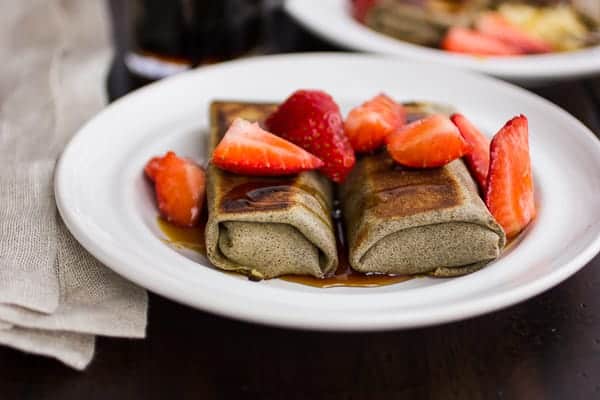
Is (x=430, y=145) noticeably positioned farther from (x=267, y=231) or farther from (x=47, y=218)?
(x=47, y=218)

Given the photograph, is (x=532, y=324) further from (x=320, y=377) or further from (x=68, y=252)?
(x=68, y=252)

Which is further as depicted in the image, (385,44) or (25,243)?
(385,44)

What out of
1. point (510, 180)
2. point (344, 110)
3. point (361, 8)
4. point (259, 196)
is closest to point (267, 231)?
point (259, 196)

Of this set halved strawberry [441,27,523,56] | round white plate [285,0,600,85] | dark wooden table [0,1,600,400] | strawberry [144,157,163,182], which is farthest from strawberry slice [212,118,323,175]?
halved strawberry [441,27,523,56]

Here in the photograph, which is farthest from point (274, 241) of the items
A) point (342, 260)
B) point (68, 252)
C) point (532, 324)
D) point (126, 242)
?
point (532, 324)

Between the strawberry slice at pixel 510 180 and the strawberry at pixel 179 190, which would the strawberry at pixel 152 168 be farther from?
the strawberry slice at pixel 510 180

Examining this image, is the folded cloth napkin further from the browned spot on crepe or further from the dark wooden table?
the browned spot on crepe
